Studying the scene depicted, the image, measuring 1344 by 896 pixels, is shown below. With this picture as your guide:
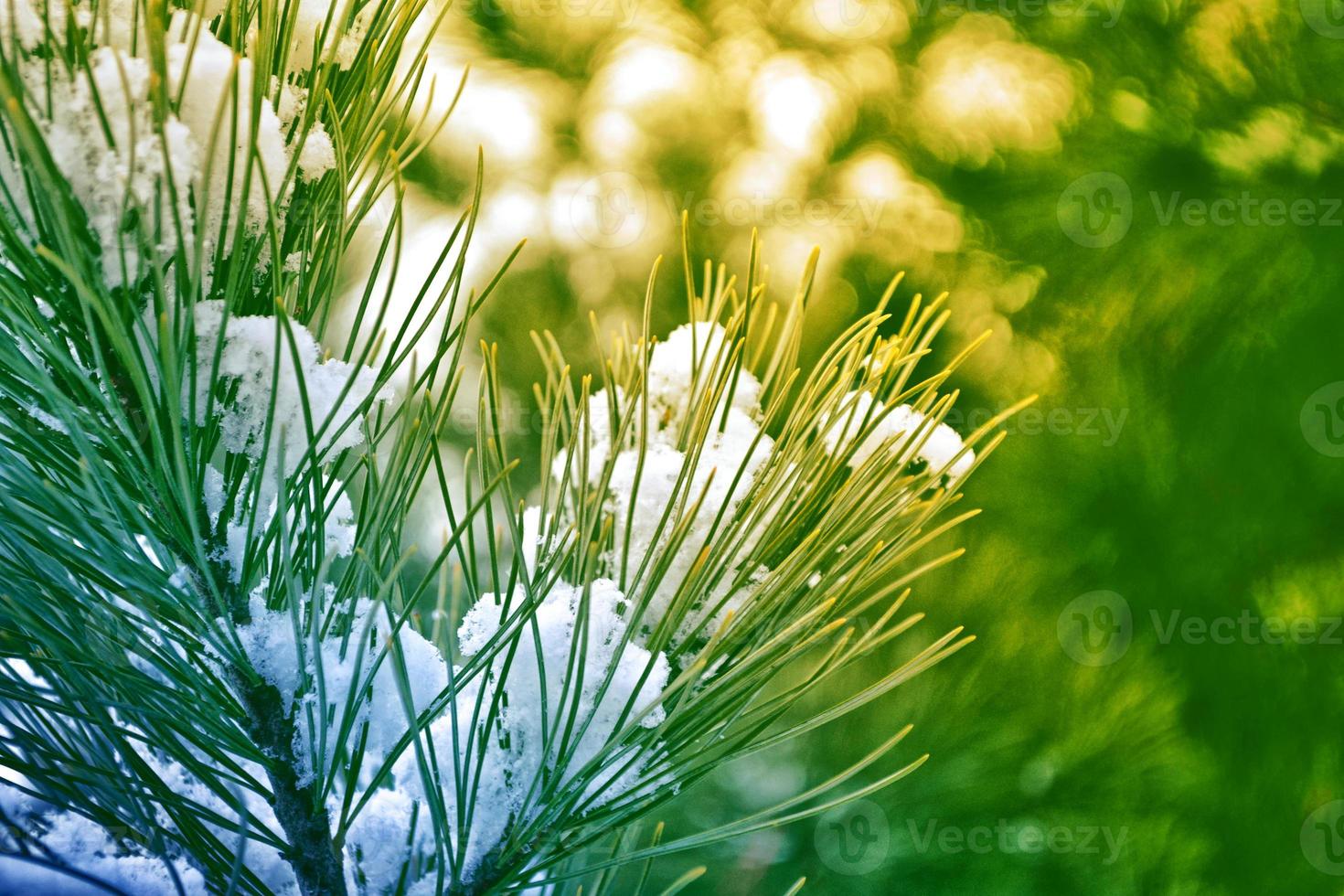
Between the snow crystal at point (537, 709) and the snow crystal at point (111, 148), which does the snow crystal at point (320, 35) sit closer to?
the snow crystal at point (111, 148)

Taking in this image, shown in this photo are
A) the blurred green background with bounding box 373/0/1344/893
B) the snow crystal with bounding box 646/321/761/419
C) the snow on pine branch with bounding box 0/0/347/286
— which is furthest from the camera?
the blurred green background with bounding box 373/0/1344/893

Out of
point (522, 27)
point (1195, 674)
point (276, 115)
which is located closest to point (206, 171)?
point (276, 115)

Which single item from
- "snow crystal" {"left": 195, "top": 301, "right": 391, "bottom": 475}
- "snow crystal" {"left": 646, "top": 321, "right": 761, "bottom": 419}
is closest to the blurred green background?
"snow crystal" {"left": 646, "top": 321, "right": 761, "bottom": 419}

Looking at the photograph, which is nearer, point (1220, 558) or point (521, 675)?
point (521, 675)

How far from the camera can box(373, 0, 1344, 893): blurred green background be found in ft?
2.94

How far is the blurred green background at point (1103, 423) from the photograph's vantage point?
90 centimetres

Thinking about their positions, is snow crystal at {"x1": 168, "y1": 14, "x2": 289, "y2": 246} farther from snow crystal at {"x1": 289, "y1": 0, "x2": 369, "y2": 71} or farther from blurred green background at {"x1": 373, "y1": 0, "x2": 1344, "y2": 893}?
blurred green background at {"x1": 373, "y1": 0, "x2": 1344, "y2": 893}

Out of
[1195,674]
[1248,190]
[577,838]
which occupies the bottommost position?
[1195,674]

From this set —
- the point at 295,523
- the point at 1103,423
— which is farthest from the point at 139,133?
the point at 1103,423

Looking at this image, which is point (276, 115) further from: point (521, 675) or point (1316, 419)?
point (1316, 419)

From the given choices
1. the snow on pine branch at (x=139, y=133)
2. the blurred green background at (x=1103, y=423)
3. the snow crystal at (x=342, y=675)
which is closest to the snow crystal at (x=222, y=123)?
the snow on pine branch at (x=139, y=133)

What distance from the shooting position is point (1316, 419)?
991 mm

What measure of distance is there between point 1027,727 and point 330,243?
2.84 feet

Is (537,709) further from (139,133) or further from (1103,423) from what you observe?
(1103,423)
